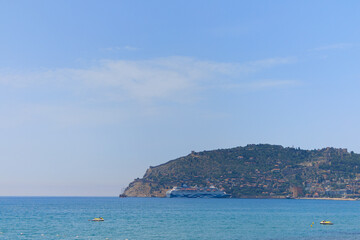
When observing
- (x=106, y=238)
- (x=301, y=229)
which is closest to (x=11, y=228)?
(x=106, y=238)

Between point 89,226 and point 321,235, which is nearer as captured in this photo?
point 321,235

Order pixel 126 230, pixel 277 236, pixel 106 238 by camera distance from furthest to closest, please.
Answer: pixel 126 230 → pixel 277 236 → pixel 106 238

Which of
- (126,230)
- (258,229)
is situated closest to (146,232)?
(126,230)

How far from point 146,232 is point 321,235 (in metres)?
35.5

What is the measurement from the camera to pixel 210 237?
299 ft

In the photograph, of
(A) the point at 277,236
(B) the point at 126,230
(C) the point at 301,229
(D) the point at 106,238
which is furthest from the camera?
(C) the point at 301,229

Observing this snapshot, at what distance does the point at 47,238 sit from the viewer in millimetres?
86875

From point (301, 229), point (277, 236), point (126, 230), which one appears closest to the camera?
point (277, 236)

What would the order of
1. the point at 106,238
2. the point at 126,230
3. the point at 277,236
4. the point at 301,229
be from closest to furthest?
the point at 106,238 < the point at 277,236 < the point at 126,230 < the point at 301,229

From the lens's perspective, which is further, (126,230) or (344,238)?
(126,230)

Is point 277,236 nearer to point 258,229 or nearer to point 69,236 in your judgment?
point 258,229

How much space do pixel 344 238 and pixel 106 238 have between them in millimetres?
44544

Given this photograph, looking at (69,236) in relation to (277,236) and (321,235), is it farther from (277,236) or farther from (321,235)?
(321,235)

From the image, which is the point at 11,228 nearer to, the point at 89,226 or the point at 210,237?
the point at 89,226
